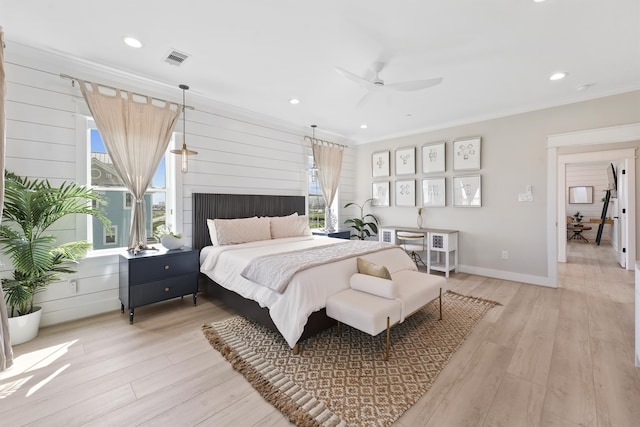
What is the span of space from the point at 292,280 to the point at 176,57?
2.49m

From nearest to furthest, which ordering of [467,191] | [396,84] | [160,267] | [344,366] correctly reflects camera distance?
1. [344,366]
2. [396,84]
3. [160,267]
4. [467,191]

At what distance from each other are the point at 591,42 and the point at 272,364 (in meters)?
3.92

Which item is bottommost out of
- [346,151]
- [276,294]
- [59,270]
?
[276,294]

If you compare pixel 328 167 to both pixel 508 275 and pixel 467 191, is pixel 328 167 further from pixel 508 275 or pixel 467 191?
pixel 508 275

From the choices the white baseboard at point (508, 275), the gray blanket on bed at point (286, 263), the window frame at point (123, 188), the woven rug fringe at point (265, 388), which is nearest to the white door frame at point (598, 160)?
the white baseboard at point (508, 275)

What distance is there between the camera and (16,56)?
2502mm

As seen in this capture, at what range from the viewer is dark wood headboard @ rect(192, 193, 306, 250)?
142 inches

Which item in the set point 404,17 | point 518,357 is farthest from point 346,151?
point 518,357

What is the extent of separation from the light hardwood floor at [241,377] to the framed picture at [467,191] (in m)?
2.00

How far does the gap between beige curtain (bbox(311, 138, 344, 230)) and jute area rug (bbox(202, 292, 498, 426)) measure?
298cm

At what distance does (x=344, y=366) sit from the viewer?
2021 millimetres

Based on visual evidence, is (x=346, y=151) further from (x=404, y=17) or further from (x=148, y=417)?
(x=148, y=417)

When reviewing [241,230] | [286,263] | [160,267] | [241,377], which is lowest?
[241,377]

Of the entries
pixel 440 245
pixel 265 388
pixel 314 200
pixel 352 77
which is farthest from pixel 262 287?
pixel 440 245
